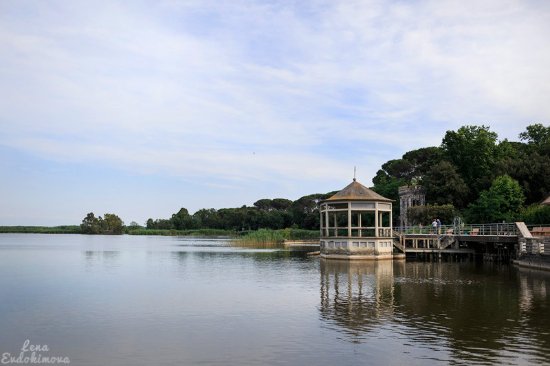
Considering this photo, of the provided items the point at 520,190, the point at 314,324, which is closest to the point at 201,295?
the point at 314,324

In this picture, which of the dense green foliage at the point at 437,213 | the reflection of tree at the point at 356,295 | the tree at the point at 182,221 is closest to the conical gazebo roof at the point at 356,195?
the reflection of tree at the point at 356,295

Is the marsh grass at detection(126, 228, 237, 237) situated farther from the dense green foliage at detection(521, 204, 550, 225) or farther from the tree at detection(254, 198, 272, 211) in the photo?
the dense green foliage at detection(521, 204, 550, 225)

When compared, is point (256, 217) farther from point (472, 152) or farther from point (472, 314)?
point (472, 314)

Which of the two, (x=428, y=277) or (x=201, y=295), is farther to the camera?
(x=428, y=277)

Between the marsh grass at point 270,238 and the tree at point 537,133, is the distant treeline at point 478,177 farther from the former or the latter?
the marsh grass at point 270,238

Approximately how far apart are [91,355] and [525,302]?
61.3ft

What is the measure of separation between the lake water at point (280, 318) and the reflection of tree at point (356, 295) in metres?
0.07

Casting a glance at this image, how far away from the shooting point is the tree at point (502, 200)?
2270 inches

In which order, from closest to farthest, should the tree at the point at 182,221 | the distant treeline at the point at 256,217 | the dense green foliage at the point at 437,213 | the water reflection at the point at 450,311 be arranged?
the water reflection at the point at 450,311, the dense green foliage at the point at 437,213, the distant treeline at the point at 256,217, the tree at the point at 182,221

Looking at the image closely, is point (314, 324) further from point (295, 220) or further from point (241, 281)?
point (295, 220)

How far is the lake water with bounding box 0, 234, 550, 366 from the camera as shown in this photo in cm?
1569

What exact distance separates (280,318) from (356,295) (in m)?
7.25

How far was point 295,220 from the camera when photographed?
130 metres

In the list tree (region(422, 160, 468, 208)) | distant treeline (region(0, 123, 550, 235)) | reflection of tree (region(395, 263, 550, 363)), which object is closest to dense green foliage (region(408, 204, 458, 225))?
distant treeline (region(0, 123, 550, 235))
